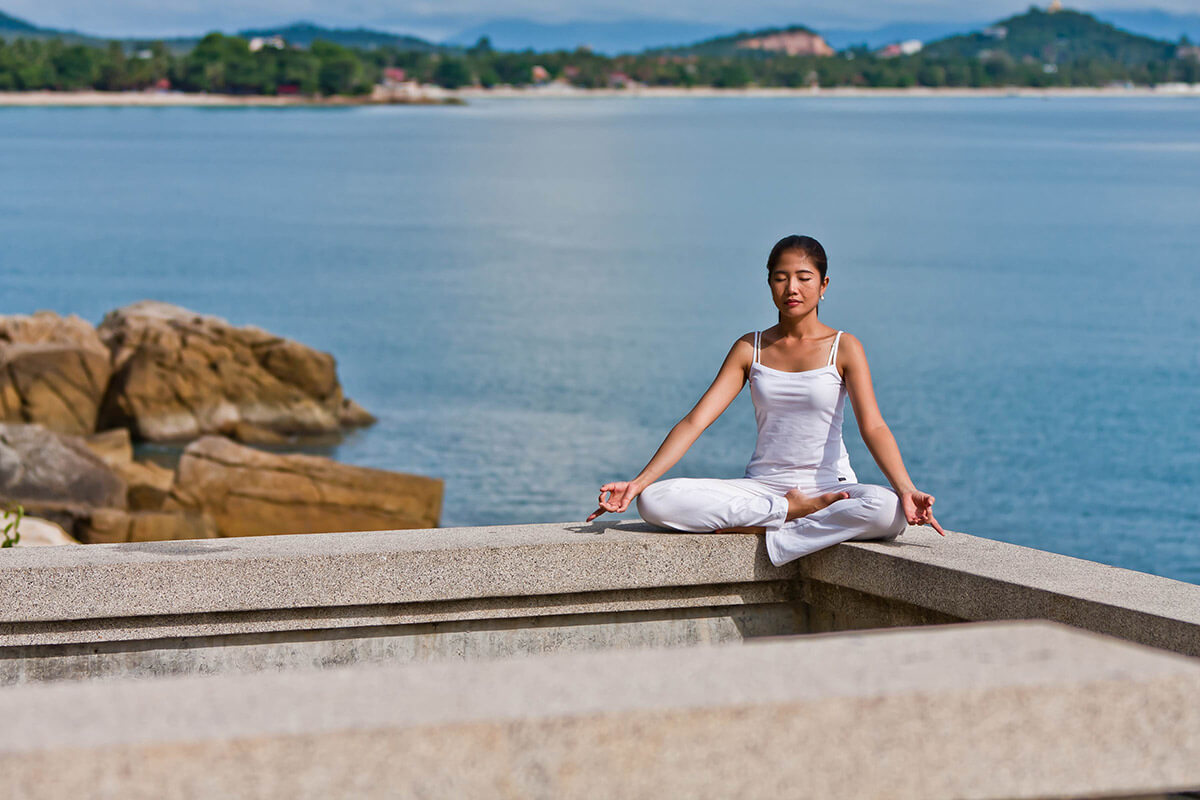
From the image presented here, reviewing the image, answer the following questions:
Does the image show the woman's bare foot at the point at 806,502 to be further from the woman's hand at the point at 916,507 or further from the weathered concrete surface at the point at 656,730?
the weathered concrete surface at the point at 656,730

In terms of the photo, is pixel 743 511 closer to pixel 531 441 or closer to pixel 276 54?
pixel 531 441

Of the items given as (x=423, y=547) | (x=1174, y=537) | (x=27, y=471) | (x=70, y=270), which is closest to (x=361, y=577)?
(x=423, y=547)

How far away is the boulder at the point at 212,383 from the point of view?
76.6 ft

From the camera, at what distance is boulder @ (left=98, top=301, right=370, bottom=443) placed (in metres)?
23.4

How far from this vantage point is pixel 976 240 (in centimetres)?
5772

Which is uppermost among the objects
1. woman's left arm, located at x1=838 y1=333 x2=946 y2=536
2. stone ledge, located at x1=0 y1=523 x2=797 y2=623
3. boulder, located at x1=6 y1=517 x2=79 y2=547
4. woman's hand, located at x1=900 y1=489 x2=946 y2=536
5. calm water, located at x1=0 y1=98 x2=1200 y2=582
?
woman's left arm, located at x1=838 y1=333 x2=946 y2=536

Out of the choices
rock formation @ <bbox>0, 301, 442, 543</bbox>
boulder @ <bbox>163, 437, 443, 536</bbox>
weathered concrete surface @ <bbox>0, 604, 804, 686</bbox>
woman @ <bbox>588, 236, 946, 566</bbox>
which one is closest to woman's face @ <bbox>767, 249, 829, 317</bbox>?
woman @ <bbox>588, 236, 946, 566</bbox>

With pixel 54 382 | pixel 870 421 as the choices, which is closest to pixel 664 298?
pixel 54 382

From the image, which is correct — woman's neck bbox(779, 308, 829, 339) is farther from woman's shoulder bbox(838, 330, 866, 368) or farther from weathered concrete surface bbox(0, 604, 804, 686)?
weathered concrete surface bbox(0, 604, 804, 686)

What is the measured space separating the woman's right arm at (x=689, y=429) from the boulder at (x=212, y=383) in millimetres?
19656

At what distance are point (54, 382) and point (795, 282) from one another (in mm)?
19781

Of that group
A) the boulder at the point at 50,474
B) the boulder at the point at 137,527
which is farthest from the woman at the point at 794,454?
the boulder at the point at 50,474

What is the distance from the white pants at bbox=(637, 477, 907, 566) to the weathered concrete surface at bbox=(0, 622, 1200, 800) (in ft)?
8.60

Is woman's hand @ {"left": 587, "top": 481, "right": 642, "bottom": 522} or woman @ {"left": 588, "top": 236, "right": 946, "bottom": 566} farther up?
woman @ {"left": 588, "top": 236, "right": 946, "bottom": 566}
